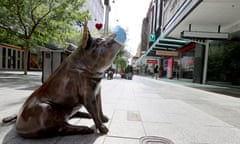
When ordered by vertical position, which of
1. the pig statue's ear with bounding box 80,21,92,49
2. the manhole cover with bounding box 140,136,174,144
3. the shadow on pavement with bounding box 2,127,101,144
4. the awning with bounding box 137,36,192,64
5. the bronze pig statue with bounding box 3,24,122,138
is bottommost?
the manhole cover with bounding box 140,136,174,144

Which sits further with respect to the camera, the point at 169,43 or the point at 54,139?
the point at 169,43

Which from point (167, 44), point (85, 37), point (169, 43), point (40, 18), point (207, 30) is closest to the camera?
point (85, 37)

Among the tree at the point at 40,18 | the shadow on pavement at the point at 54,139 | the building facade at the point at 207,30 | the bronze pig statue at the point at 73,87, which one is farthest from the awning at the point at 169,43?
the shadow on pavement at the point at 54,139

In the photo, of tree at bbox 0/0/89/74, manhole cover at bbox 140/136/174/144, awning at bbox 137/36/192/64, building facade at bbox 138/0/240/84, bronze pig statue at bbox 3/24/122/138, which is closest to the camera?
bronze pig statue at bbox 3/24/122/138

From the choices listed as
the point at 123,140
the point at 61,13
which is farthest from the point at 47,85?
the point at 61,13

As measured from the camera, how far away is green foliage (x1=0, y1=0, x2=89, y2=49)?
491 inches

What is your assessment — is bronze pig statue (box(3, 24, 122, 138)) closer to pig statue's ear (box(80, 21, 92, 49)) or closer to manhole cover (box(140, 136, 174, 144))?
pig statue's ear (box(80, 21, 92, 49))

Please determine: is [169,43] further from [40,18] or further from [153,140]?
[153,140]

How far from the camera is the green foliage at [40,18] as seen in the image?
491 inches

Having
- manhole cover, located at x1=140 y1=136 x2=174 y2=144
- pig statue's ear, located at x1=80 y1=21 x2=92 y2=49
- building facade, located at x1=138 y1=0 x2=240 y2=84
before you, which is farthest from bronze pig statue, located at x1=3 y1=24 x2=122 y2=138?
building facade, located at x1=138 y1=0 x2=240 y2=84

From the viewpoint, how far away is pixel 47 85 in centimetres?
219

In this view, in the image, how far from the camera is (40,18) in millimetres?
12867

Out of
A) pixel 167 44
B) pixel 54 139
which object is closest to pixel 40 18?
pixel 54 139

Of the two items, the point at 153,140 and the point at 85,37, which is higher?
the point at 85,37
